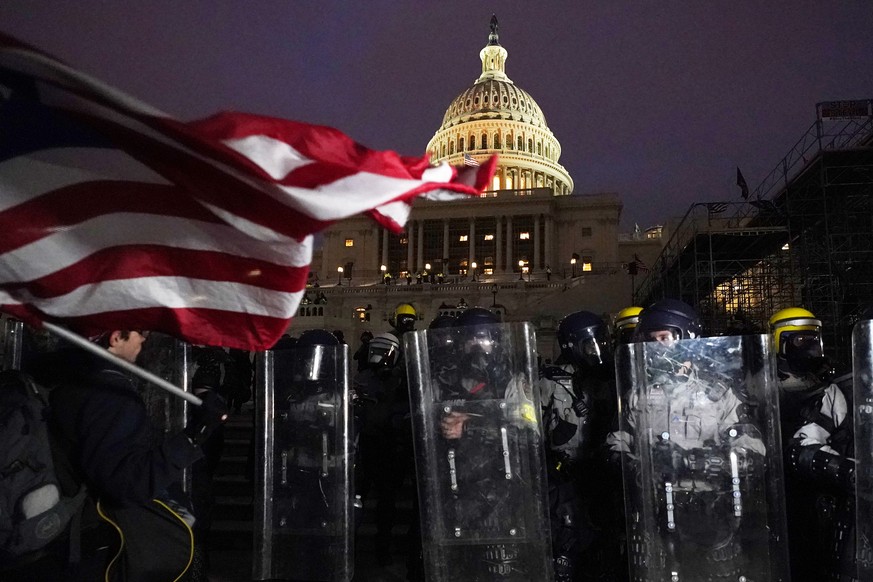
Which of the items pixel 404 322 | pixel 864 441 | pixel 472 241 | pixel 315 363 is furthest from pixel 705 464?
pixel 472 241

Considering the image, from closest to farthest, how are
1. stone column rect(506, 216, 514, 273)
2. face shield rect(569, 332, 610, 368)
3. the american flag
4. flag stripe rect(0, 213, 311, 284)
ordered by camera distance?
1. the american flag
2. flag stripe rect(0, 213, 311, 284)
3. face shield rect(569, 332, 610, 368)
4. stone column rect(506, 216, 514, 273)

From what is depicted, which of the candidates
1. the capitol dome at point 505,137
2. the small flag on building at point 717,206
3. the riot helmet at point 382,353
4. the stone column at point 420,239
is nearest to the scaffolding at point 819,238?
the small flag on building at point 717,206

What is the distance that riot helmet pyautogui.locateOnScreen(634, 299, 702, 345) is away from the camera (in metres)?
3.72

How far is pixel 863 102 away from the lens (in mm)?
18797

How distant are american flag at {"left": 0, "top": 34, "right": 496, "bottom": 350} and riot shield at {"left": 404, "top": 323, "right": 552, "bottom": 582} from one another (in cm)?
117

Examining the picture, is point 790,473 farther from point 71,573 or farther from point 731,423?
point 71,573

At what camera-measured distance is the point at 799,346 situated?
5191 millimetres

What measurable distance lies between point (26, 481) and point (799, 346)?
4977 mm

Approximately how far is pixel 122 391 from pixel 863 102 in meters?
21.3

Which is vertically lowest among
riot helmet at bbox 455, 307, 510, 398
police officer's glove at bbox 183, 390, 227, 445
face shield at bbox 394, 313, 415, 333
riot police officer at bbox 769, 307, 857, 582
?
riot police officer at bbox 769, 307, 857, 582

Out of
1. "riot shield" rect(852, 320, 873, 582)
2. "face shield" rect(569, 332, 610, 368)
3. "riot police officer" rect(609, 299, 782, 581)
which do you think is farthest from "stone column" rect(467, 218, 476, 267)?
"riot shield" rect(852, 320, 873, 582)

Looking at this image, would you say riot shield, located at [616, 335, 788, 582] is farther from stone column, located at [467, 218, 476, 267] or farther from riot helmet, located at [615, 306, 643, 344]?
stone column, located at [467, 218, 476, 267]

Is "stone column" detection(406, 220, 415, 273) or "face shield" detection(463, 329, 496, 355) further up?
"stone column" detection(406, 220, 415, 273)

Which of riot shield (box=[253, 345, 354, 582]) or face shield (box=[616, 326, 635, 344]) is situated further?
face shield (box=[616, 326, 635, 344])
